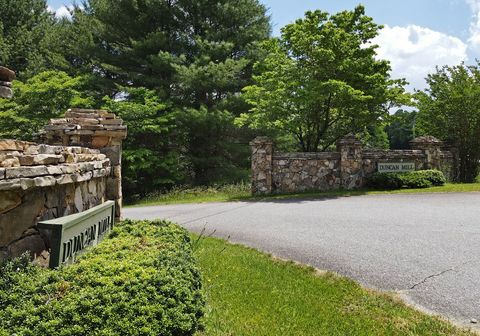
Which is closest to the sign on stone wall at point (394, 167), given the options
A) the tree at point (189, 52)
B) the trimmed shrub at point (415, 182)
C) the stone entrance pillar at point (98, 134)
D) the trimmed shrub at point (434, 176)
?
the trimmed shrub at point (434, 176)

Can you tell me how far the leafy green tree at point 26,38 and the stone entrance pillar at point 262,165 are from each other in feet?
43.9

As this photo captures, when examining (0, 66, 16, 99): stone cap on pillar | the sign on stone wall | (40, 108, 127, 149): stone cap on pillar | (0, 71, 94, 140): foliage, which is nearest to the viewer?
(0, 66, 16, 99): stone cap on pillar

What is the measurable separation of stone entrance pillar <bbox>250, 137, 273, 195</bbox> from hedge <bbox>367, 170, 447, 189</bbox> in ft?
13.1

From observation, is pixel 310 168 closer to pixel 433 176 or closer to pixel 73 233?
pixel 433 176

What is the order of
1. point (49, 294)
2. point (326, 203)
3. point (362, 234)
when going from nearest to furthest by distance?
point (49, 294)
point (362, 234)
point (326, 203)

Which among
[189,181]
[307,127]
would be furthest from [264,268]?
[189,181]

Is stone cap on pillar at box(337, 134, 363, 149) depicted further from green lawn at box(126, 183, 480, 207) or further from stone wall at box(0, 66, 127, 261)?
stone wall at box(0, 66, 127, 261)

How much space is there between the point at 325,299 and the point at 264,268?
1194 mm

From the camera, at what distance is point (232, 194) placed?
16344 mm

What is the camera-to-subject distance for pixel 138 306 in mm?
2621

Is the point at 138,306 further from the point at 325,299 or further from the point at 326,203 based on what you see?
the point at 326,203

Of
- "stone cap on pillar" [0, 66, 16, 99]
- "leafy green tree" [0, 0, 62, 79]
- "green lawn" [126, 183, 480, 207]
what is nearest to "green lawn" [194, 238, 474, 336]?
"stone cap on pillar" [0, 66, 16, 99]

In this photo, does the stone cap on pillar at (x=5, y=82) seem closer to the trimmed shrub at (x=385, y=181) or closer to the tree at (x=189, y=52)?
the trimmed shrub at (x=385, y=181)

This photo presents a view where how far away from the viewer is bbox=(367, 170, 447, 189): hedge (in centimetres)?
1433
